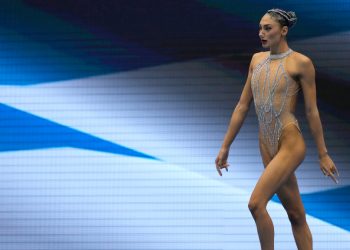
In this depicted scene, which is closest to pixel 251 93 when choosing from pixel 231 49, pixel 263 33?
pixel 263 33

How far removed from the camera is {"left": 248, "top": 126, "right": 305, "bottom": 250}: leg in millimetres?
6781

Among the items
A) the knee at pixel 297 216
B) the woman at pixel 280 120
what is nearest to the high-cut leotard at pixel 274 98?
the woman at pixel 280 120

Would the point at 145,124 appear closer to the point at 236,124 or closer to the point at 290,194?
the point at 236,124

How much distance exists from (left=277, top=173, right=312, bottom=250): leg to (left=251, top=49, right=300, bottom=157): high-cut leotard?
222mm

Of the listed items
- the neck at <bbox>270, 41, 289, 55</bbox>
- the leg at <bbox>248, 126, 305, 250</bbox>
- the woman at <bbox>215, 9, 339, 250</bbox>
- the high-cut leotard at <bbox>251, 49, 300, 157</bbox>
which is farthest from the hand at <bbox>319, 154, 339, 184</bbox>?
the neck at <bbox>270, 41, 289, 55</bbox>

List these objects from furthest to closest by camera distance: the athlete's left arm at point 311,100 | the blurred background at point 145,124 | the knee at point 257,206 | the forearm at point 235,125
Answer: the blurred background at point 145,124 < the forearm at point 235,125 < the athlete's left arm at point 311,100 < the knee at point 257,206

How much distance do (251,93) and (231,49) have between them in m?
1.47

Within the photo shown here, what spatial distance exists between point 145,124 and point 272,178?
6.63 ft

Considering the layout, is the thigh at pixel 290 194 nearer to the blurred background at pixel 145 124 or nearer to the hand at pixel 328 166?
the hand at pixel 328 166

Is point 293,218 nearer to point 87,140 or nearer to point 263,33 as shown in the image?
point 263,33

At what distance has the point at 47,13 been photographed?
874 cm

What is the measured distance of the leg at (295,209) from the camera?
23.0ft

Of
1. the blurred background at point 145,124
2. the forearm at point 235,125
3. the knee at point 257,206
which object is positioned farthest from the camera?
the blurred background at point 145,124

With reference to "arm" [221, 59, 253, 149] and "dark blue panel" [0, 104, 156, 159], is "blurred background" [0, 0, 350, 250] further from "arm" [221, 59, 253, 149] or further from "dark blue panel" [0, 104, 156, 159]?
"arm" [221, 59, 253, 149]
